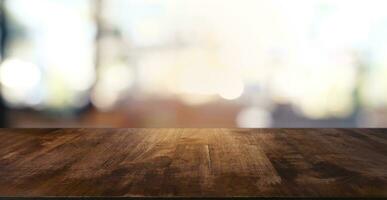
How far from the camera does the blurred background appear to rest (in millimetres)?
1711

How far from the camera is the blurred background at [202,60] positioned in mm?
1711

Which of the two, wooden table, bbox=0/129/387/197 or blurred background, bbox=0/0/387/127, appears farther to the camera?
blurred background, bbox=0/0/387/127

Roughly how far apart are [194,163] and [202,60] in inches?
29.8

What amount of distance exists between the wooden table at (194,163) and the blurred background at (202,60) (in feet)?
0.72

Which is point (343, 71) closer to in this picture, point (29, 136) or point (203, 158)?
point (203, 158)

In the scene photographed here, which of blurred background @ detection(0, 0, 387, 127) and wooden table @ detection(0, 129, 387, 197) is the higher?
blurred background @ detection(0, 0, 387, 127)

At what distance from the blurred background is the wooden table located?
22cm

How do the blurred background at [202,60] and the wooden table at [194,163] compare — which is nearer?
the wooden table at [194,163]

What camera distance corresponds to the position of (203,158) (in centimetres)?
108

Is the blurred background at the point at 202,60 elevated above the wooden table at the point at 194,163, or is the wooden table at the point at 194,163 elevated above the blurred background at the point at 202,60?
the blurred background at the point at 202,60

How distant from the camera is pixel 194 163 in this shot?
1020 millimetres

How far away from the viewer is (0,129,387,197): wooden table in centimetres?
81

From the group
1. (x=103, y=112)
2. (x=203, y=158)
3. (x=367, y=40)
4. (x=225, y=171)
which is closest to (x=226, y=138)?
(x=203, y=158)

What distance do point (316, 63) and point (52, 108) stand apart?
0.98 meters
